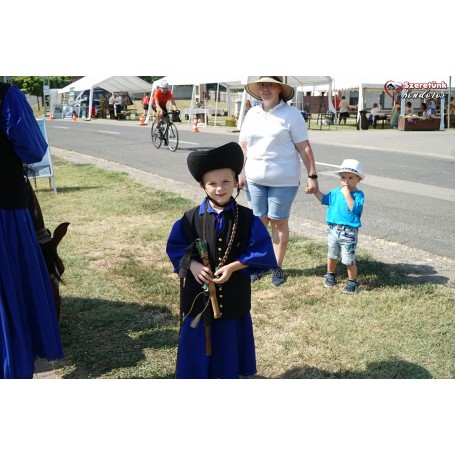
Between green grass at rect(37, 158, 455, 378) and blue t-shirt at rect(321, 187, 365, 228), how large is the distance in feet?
1.90

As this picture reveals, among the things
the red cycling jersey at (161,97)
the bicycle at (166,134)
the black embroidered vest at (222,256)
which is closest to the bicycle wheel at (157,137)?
the bicycle at (166,134)

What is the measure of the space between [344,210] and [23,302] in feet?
8.56

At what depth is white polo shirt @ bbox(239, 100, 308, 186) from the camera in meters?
4.50

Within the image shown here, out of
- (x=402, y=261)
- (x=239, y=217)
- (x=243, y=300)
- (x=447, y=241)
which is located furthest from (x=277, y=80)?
(x=447, y=241)

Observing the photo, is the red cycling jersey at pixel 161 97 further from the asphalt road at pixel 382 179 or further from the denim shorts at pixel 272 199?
the denim shorts at pixel 272 199

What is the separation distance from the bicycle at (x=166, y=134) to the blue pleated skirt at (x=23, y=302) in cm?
1185

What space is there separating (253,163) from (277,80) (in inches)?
35.5

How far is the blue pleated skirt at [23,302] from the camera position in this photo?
9.49 ft

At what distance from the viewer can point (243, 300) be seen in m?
2.83

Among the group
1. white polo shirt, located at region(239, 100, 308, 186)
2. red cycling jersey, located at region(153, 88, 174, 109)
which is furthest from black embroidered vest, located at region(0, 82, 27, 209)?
red cycling jersey, located at region(153, 88, 174, 109)

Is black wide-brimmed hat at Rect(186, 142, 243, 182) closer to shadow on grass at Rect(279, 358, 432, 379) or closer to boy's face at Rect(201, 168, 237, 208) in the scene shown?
boy's face at Rect(201, 168, 237, 208)

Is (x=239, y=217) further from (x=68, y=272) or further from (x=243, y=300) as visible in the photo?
(x=68, y=272)

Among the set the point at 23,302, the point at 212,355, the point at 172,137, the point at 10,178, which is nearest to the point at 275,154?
the point at 212,355

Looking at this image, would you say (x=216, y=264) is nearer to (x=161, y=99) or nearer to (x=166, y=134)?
(x=161, y=99)
